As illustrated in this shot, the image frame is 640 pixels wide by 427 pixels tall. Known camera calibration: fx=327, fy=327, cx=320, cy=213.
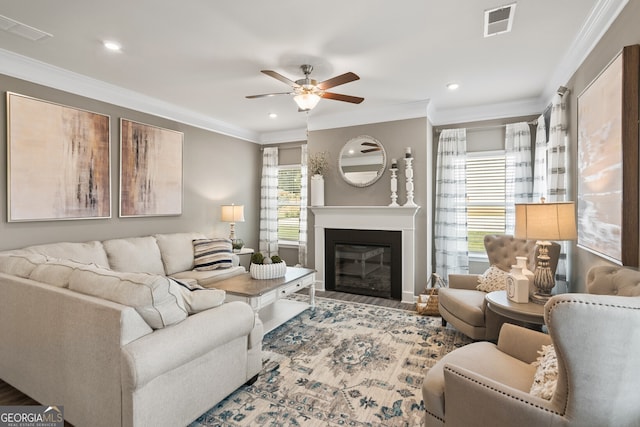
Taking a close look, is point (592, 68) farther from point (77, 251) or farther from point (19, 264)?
point (77, 251)

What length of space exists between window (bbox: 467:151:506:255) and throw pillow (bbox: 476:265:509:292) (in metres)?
1.45

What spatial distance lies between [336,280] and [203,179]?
264 centimetres

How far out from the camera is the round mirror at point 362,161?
15.5ft

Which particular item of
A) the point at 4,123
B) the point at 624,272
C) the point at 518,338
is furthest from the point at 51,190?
the point at 624,272

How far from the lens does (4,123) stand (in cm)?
303

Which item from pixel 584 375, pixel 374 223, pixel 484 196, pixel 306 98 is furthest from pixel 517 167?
pixel 584 375

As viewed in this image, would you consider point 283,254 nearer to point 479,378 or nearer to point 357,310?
point 357,310

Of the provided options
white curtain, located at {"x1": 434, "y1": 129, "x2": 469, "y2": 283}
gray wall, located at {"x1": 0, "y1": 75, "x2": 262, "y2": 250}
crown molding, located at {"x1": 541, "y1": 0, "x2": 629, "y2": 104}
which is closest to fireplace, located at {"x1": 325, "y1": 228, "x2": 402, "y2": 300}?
white curtain, located at {"x1": 434, "y1": 129, "x2": 469, "y2": 283}

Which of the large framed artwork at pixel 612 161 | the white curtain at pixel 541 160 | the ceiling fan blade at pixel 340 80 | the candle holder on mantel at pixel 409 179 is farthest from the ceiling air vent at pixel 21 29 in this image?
the white curtain at pixel 541 160

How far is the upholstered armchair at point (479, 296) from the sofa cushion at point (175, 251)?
10.4ft

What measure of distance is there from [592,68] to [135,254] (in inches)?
188

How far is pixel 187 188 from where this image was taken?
195 inches

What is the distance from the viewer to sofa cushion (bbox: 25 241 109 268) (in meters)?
3.13

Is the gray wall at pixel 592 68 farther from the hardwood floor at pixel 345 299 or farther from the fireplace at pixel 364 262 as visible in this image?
the fireplace at pixel 364 262
